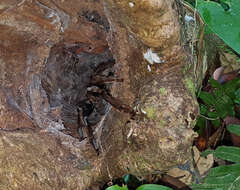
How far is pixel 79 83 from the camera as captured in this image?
158 centimetres

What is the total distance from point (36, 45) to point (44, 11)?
0.96 ft

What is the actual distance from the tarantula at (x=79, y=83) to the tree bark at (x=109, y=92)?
2 centimetres

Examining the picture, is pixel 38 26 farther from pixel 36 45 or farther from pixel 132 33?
pixel 132 33

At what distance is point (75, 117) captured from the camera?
4.62ft

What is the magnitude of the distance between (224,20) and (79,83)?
0.93 meters

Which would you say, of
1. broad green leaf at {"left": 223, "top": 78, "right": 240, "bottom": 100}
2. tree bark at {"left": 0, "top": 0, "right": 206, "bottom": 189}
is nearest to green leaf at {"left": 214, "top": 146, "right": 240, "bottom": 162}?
tree bark at {"left": 0, "top": 0, "right": 206, "bottom": 189}

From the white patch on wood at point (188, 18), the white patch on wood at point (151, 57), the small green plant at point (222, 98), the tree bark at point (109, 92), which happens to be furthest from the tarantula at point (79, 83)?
the small green plant at point (222, 98)

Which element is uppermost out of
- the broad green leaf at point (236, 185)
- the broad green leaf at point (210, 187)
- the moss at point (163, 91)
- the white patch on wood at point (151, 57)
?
the white patch on wood at point (151, 57)

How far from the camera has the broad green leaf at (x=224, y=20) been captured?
83 cm

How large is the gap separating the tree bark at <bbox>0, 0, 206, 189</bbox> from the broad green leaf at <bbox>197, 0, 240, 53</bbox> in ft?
0.31

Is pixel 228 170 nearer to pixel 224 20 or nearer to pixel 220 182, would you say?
pixel 220 182

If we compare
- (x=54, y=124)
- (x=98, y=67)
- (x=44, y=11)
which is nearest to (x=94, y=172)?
(x=54, y=124)

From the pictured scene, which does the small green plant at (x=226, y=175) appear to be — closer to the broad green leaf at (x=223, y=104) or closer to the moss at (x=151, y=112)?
the broad green leaf at (x=223, y=104)

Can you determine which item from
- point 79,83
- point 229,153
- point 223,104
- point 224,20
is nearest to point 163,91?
point 224,20
